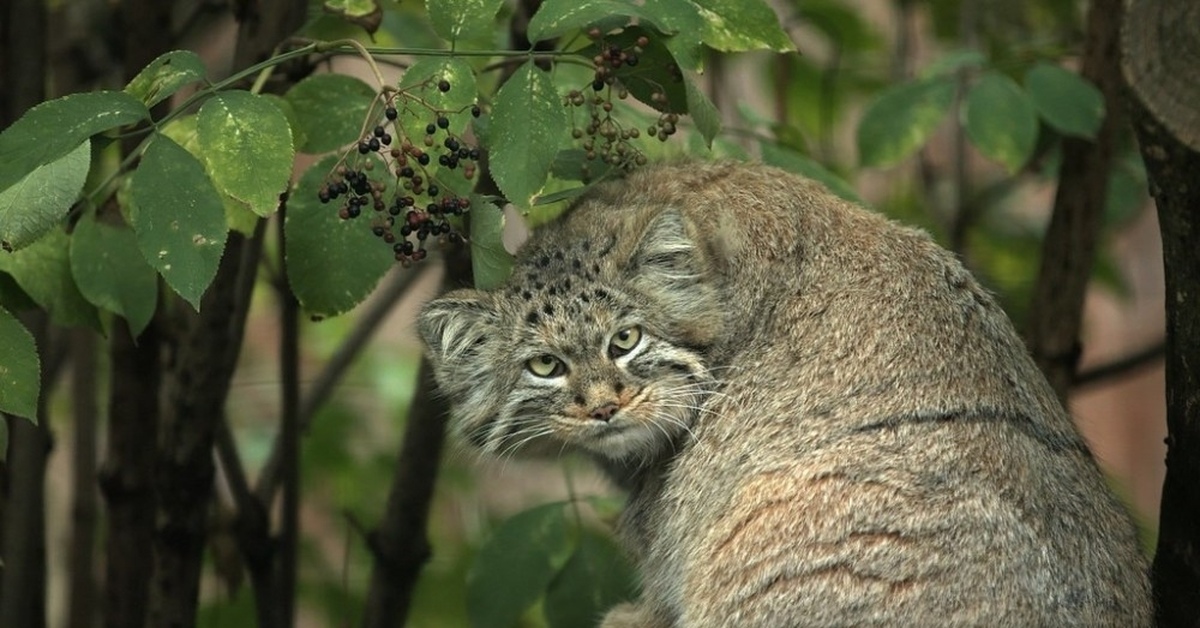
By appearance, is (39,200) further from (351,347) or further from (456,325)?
(351,347)

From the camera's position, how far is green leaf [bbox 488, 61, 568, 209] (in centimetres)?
374

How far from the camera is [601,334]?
15.0 ft

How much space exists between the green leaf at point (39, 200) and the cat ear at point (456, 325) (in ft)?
4.53

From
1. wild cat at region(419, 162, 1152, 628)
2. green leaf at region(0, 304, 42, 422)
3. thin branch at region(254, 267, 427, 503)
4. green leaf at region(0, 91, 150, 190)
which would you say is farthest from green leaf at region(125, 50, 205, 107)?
thin branch at region(254, 267, 427, 503)

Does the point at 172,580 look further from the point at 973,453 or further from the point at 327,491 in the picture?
the point at 327,491

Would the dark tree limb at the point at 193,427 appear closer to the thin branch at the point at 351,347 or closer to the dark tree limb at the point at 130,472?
the dark tree limb at the point at 130,472

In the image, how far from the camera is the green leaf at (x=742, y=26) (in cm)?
417

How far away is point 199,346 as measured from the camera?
5.14m

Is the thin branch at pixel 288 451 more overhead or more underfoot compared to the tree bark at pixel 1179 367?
more underfoot

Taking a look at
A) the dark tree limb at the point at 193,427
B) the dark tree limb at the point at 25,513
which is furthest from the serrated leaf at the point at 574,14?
the dark tree limb at the point at 25,513

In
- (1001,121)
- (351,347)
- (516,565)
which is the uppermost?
(1001,121)

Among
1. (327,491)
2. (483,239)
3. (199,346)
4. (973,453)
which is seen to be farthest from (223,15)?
(973,453)

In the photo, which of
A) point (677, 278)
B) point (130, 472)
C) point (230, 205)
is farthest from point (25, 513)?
point (677, 278)

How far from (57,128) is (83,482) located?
2658mm
